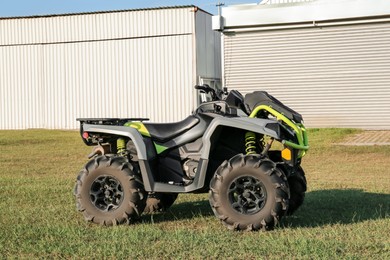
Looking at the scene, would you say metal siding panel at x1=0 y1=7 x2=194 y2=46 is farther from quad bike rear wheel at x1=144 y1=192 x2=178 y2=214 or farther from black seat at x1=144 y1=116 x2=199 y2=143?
black seat at x1=144 y1=116 x2=199 y2=143

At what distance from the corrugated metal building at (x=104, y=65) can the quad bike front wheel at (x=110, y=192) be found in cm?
2000

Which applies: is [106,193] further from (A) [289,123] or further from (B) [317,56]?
(B) [317,56]

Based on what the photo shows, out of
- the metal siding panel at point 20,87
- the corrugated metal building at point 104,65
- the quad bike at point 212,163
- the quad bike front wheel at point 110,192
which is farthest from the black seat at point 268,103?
the metal siding panel at point 20,87

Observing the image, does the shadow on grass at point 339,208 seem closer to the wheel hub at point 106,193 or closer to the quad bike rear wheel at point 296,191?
the quad bike rear wheel at point 296,191

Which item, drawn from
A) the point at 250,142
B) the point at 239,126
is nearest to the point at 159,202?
the point at 250,142

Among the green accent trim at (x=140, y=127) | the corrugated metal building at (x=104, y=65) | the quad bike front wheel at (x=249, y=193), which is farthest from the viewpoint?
the corrugated metal building at (x=104, y=65)

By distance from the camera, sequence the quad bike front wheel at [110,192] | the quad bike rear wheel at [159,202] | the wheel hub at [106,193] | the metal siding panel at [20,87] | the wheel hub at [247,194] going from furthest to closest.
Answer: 1. the metal siding panel at [20,87]
2. the quad bike rear wheel at [159,202]
3. the wheel hub at [106,193]
4. the quad bike front wheel at [110,192]
5. the wheel hub at [247,194]

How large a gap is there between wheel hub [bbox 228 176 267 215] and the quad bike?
0.4 inches

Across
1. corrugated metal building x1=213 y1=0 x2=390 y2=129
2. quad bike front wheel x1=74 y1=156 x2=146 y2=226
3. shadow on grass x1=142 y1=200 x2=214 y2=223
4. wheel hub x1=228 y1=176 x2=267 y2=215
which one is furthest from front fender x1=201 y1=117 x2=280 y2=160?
corrugated metal building x1=213 y1=0 x2=390 y2=129

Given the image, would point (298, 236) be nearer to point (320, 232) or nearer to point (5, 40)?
point (320, 232)

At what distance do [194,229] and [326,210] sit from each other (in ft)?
6.68

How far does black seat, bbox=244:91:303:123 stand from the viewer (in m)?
6.69

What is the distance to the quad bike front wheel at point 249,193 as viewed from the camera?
20.9ft

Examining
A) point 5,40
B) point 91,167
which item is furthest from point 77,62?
point 91,167
